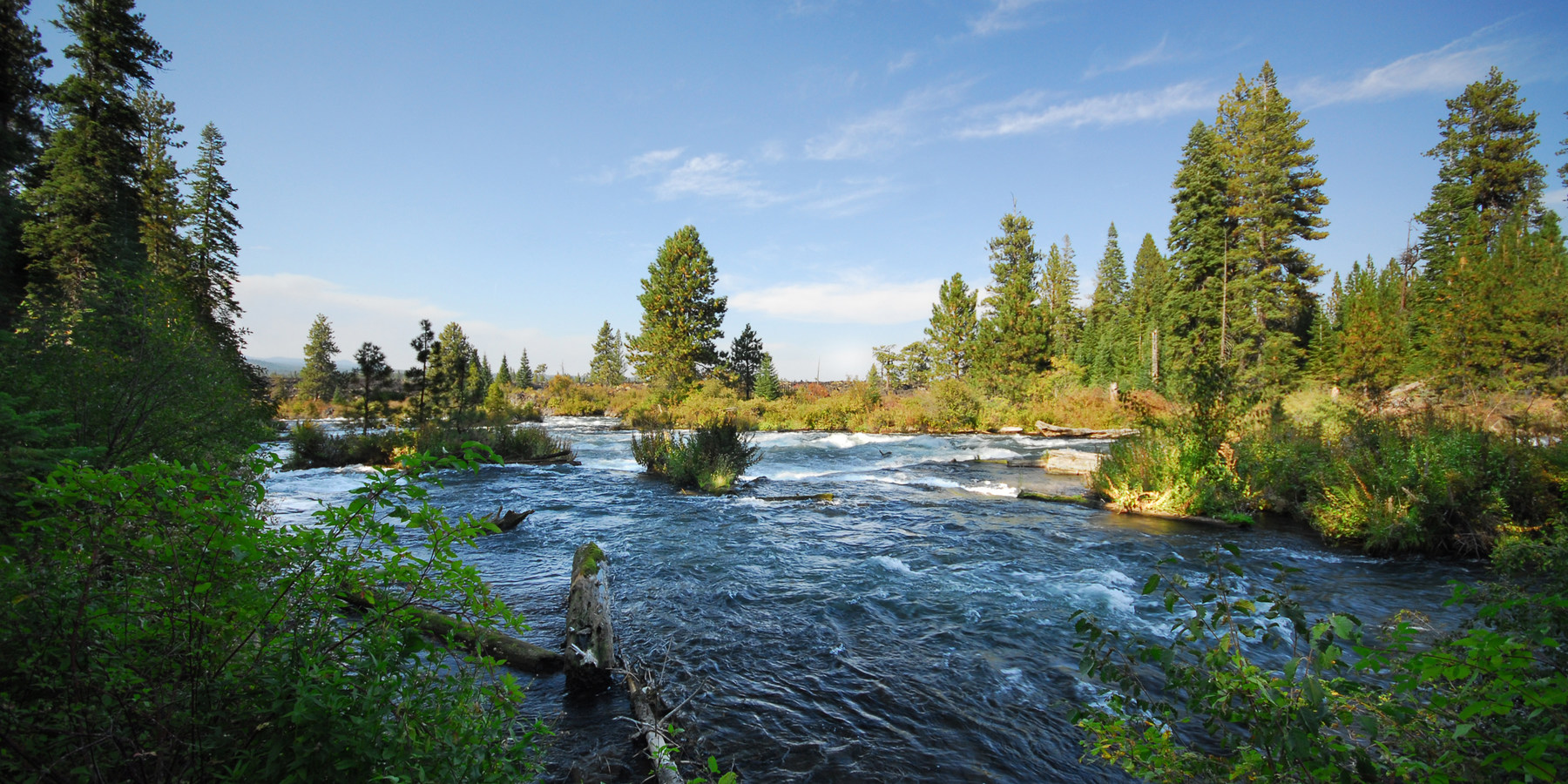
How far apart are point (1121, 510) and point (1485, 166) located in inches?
1689

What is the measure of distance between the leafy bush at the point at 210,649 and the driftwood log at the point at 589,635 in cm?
222

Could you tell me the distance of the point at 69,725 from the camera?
1703mm

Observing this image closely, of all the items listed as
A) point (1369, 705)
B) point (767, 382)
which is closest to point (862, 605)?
point (1369, 705)

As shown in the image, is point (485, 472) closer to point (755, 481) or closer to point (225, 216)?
point (755, 481)

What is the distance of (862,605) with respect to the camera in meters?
6.44

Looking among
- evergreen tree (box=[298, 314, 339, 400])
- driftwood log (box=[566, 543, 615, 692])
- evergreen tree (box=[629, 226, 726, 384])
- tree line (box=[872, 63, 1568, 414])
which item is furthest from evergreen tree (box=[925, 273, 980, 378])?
evergreen tree (box=[298, 314, 339, 400])

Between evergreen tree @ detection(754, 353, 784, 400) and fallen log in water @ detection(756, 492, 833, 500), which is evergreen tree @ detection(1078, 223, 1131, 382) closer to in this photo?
evergreen tree @ detection(754, 353, 784, 400)

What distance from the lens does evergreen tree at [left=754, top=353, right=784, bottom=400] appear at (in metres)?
50.5

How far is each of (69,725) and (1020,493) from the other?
42.9 feet

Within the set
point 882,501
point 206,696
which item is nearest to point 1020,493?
point 882,501

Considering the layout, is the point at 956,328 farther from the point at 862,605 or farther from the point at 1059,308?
the point at 862,605

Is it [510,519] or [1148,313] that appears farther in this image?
[1148,313]

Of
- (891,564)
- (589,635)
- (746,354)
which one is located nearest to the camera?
(589,635)

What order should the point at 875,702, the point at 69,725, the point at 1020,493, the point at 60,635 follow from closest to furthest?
the point at 69,725 < the point at 60,635 < the point at 875,702 < the point at 1020,493
